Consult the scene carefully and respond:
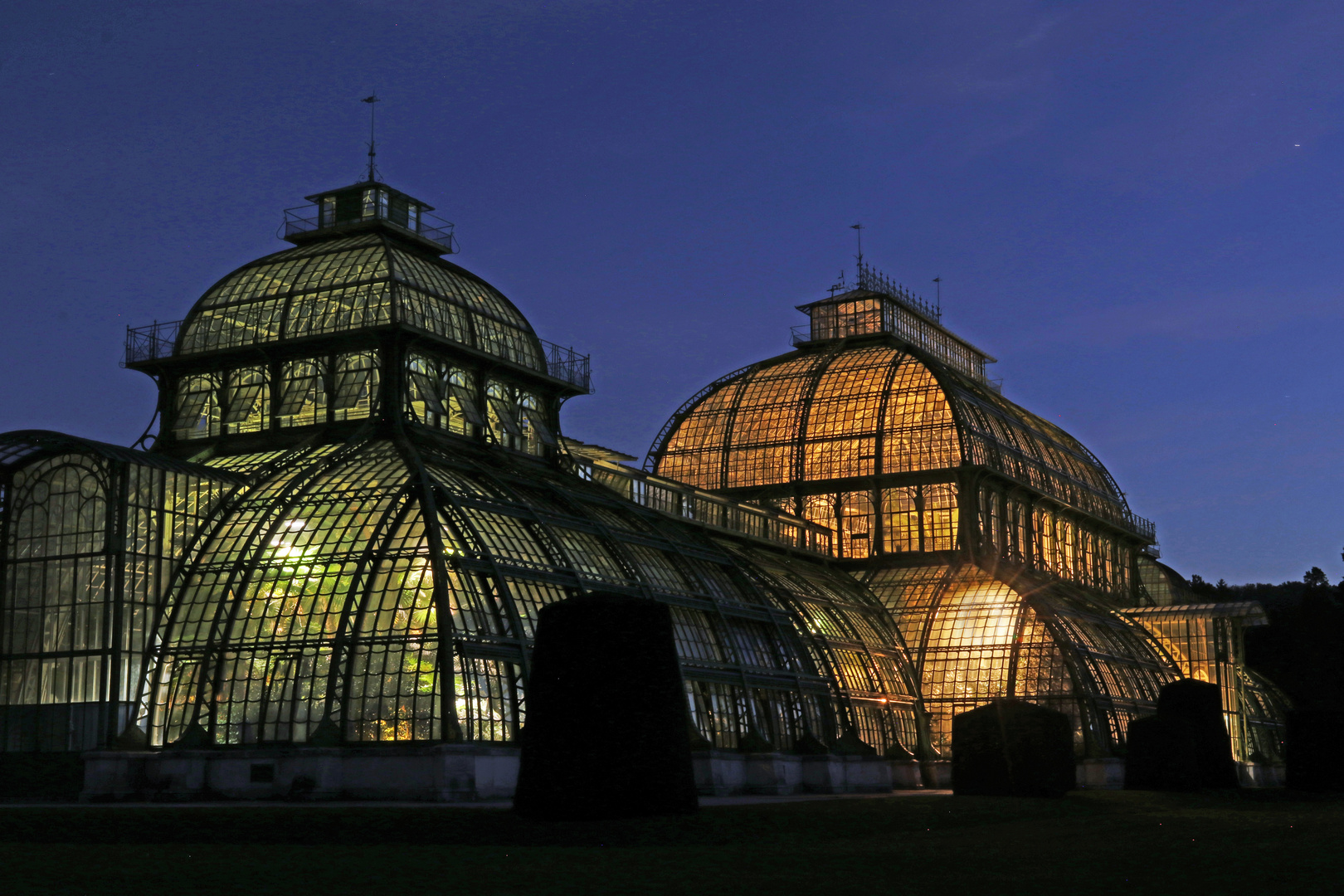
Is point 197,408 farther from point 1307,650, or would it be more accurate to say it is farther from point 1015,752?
point 1307,650

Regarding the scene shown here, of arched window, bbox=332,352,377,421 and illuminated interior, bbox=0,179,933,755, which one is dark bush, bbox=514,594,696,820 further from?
arched window, bbox=332,352,377,421

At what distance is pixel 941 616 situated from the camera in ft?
262

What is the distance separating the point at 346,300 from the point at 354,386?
3.65 m

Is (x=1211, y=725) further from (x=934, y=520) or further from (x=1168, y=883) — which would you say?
(x=1168, y=883)

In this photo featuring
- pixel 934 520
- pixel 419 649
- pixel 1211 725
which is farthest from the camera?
pixel 934 520

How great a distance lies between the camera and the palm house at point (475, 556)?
5200 centimetres

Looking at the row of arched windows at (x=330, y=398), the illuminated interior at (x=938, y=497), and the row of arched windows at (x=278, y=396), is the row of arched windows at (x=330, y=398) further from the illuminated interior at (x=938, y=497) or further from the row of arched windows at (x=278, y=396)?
the illuminated interior at (x=938, y=497)

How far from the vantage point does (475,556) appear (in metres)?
54.4

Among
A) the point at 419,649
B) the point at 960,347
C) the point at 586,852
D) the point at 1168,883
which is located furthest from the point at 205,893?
the point at 960,347

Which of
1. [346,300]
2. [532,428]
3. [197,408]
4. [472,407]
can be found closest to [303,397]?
[346,300]

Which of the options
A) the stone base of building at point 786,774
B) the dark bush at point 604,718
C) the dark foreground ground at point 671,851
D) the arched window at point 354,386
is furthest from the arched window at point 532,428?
the dark bush at point 604,718

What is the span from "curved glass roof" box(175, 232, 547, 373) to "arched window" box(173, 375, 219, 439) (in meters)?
1.42

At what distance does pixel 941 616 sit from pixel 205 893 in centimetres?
5753

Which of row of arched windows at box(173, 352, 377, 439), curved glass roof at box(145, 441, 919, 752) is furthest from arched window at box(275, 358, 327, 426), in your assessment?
curved glass roof at box(145, 441, 919, 752)
